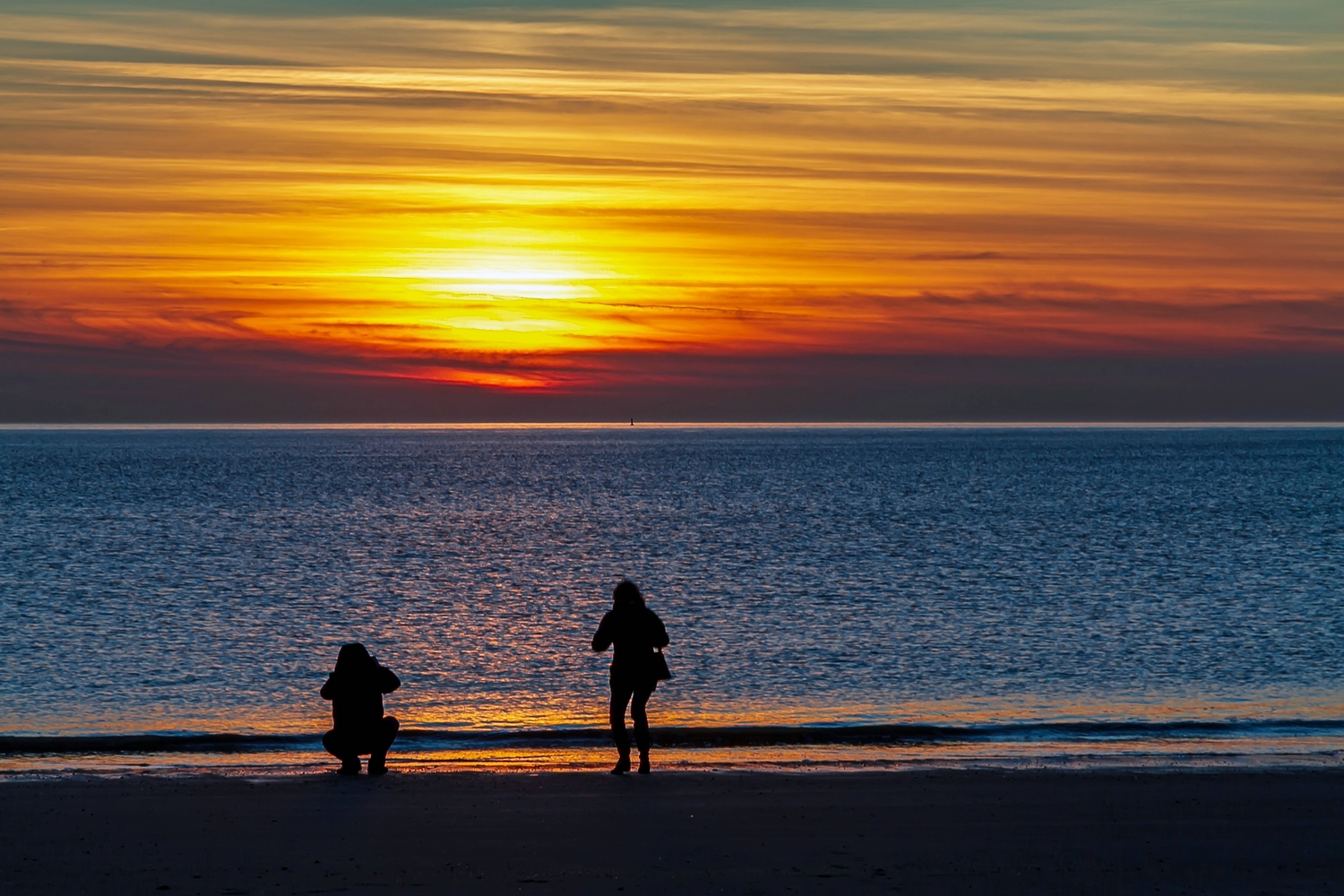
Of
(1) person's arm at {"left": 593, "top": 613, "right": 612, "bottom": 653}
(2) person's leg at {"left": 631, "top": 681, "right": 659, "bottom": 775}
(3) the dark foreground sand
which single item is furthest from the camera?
(2) person's leg at {"left": 631, "top": 681, "right": 659, "bottom": 775}

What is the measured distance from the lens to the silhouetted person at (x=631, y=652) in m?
11.3

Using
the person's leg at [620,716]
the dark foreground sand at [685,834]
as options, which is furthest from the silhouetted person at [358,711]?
the person's leg at [620,716]

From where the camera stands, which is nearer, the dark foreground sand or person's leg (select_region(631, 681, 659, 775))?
the dark foreground sand

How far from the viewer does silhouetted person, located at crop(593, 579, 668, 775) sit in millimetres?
11297

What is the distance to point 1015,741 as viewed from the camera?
Result: 14.9 m

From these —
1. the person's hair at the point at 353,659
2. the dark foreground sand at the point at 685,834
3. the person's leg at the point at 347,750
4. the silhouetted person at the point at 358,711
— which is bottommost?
the dark foreground sand at the point at 685,834

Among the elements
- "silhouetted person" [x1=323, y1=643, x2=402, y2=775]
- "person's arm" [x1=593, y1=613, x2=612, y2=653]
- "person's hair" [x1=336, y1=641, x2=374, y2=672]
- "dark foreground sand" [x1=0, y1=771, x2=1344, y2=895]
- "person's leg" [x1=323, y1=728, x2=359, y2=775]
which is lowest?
"dark foreground sand" [x1=0, y1=771, x2=1344, y2=895]

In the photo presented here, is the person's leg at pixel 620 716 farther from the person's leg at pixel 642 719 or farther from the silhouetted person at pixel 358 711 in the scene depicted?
the silhouetted person at pixel 358 711

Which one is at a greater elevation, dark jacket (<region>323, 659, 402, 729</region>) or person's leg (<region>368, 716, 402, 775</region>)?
dark jacket (<region>323, 659, 402, 729</region>)

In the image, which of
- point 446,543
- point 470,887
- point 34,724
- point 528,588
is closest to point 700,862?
point 470,887

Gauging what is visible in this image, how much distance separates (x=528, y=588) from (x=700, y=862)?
24617 mm

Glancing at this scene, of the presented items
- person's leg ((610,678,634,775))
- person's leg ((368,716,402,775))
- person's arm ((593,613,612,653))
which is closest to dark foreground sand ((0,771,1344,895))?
person's leg ((368,716,402,775))

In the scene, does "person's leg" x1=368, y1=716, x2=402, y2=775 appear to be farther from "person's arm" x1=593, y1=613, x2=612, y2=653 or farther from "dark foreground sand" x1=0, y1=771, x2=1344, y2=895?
"person's arm" x1=593, y1=613, x2=612, y2=653

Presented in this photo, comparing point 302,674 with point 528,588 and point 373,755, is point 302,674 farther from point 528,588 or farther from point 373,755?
point 528,588
